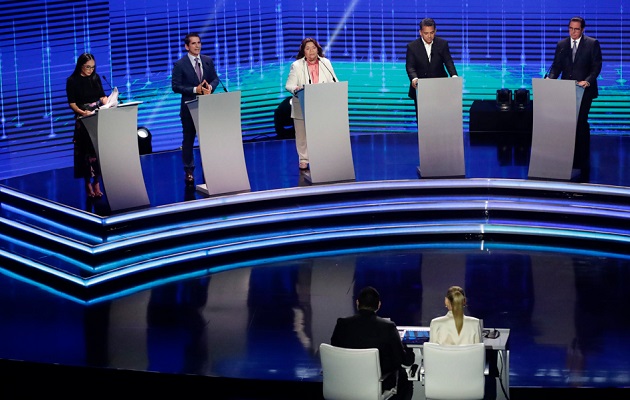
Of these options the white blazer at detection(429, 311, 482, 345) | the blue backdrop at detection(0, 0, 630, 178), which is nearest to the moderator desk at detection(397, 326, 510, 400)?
the white blazer at detection(429, 311, 482, 345)

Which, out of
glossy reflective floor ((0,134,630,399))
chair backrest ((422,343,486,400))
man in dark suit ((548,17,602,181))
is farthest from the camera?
man in dark suit ((548,17,602,181))

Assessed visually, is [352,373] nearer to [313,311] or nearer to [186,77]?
[313,311]

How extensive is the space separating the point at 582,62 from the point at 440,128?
1.38m

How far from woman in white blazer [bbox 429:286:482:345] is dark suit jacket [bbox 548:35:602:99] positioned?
4100 millimetres

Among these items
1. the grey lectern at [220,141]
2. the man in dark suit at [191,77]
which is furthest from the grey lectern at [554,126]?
the man in dark suit at [191,77]

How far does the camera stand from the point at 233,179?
8.67 m

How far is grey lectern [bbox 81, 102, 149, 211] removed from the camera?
811 centimetres

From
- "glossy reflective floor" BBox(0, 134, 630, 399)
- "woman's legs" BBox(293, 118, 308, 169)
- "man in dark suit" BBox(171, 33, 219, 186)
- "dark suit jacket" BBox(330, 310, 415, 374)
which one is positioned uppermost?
"man in dark suit" BBox(171, 33, 219, 186)

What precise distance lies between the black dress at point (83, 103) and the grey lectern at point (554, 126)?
11.8 feet

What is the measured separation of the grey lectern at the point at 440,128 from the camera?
8.65m

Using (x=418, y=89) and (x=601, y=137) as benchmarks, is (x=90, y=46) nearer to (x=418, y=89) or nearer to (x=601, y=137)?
(x=418, y=89)

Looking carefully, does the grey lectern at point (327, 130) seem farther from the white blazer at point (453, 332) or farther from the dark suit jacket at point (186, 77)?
the white blazer at point (453, 332)

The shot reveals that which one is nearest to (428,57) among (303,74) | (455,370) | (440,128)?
(440,128)

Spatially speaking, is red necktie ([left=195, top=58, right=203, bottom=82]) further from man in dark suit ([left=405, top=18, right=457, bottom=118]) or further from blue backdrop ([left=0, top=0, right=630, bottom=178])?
blue backdrop ([left=0, top=0, right=630, bottom=178])
